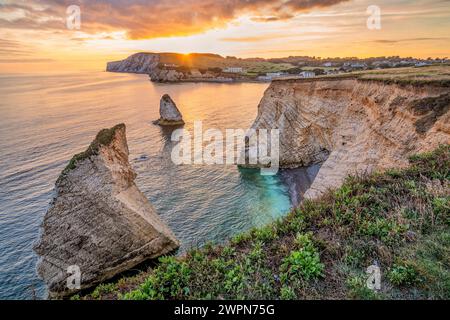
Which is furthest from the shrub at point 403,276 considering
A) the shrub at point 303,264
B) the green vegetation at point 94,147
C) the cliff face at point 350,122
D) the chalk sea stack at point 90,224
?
the green vegetation at point 94,147

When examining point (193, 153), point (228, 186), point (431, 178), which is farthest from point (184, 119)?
point (431, 178)

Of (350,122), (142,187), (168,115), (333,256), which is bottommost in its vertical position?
(142,187)

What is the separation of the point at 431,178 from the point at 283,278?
7.06m

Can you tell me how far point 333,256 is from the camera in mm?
7098

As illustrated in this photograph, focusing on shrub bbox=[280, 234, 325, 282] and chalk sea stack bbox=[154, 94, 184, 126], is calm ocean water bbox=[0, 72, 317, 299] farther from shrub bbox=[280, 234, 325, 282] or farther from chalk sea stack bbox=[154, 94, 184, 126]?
shrub bbox=[280, 234, 325, 282]

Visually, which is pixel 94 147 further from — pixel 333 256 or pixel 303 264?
pixel 333 256

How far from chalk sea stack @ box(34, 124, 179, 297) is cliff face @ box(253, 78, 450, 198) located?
37.6 ft

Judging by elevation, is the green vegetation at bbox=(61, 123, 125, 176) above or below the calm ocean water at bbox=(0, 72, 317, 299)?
above

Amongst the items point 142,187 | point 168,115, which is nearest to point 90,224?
point 142,187

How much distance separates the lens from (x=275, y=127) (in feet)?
118

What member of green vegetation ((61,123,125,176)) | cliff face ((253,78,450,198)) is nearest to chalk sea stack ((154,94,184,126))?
cliff face ((253,78,450,198))

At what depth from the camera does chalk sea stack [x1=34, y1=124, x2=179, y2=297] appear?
51.2 ft

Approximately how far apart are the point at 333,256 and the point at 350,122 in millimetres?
20710
